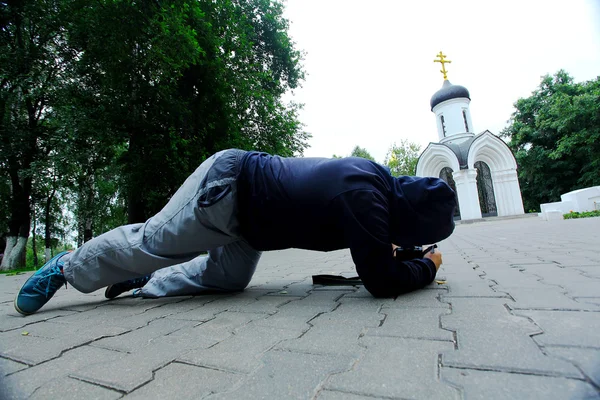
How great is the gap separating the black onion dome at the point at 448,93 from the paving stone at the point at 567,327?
25.3 m

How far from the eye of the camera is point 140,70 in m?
9.12

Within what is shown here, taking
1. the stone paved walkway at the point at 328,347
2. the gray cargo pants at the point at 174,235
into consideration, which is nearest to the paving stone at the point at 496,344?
the stone paved walkway at the point at 328,347

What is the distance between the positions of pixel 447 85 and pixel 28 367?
27.3 meters

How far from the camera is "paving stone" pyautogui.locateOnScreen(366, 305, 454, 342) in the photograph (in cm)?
133

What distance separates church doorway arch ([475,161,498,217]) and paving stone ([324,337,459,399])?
2392cm

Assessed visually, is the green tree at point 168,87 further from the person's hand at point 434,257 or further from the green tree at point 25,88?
the person's hand at point 434,257

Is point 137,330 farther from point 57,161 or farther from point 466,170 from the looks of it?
point 466,170

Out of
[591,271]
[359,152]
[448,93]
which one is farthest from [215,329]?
[359,152]

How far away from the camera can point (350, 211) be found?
70.9 inches

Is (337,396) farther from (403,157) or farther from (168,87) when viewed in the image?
(403,157)

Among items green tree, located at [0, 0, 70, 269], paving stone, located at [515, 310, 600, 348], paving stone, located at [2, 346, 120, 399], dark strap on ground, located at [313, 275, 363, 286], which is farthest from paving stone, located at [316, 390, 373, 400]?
green tree, located at [0, 0, 70, 269]

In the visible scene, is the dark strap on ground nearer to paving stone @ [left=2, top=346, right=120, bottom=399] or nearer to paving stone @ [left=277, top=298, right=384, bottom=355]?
paving stone @ [left=277, top=298, right=384, bottom=355]

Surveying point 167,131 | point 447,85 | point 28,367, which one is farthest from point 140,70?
point 447,85

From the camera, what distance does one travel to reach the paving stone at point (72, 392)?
959 mm
